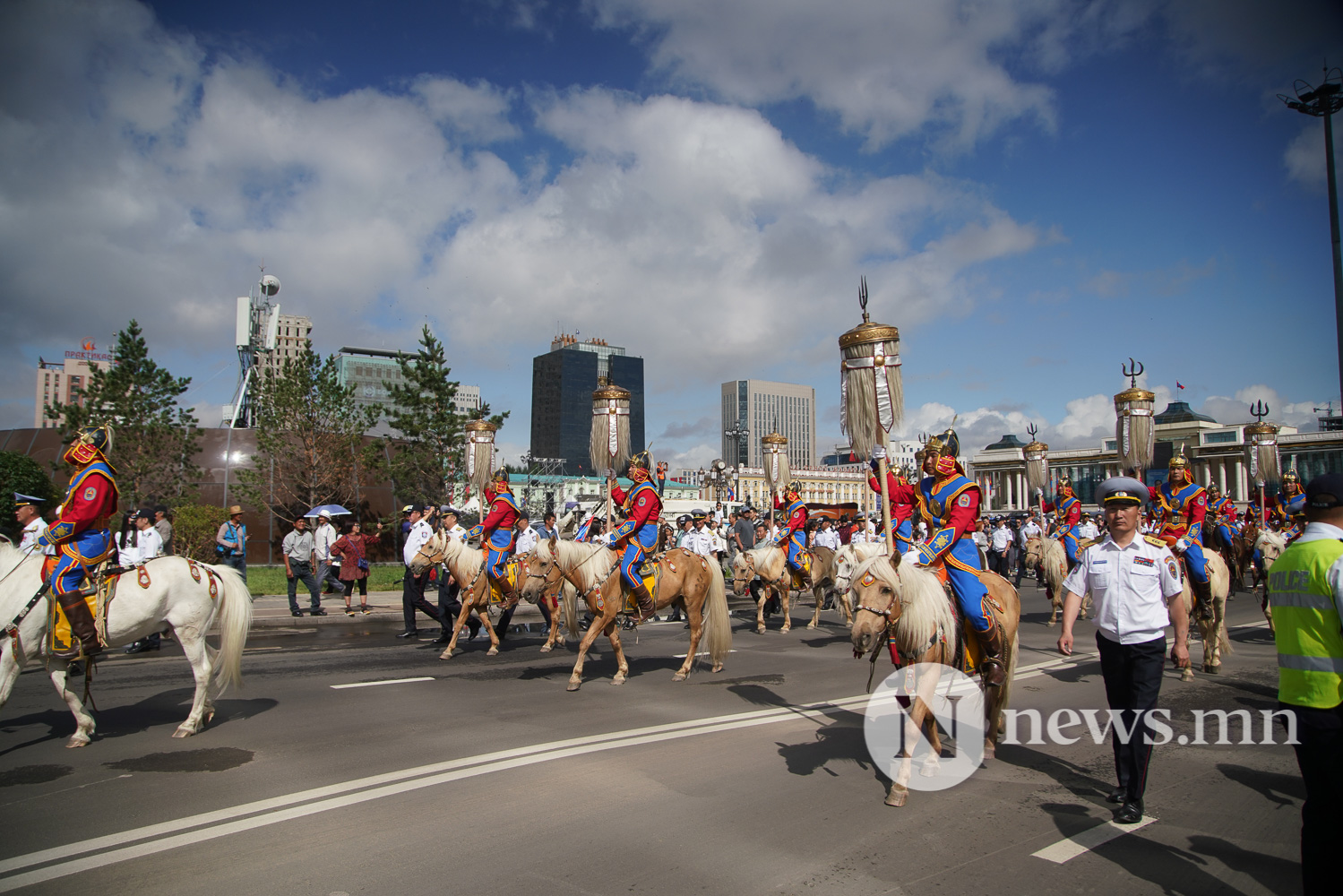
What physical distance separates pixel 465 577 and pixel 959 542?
323 inches

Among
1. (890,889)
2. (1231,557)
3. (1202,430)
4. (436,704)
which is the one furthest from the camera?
(1202,430)

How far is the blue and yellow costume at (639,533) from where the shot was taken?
9.73 meters

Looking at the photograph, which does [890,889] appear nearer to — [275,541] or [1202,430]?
[275,541]

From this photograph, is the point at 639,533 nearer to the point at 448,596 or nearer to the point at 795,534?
the point at 448,596

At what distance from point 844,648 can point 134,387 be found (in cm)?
3140

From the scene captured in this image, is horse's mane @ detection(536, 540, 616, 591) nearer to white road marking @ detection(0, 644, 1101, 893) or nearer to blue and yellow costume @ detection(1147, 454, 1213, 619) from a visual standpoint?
white road marking @ detection(0, 644, 1101, 893)

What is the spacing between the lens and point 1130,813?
4.78 m

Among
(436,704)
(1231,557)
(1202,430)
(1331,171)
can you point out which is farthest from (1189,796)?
(1202,430)

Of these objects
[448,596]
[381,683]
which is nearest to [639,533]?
[381,683]

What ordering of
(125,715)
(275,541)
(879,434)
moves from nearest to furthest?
(125,715)
(879,434)
(275,541)

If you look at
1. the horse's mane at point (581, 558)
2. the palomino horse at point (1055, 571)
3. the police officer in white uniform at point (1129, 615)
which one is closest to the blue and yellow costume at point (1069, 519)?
the palomino horse at point (1055, 571)

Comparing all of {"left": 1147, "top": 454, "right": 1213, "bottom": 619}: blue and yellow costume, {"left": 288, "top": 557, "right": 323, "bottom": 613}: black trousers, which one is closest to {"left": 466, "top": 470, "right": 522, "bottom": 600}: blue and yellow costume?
{"left": 288, "top": 557, "right": 323, "bottom": 613}: black trousers

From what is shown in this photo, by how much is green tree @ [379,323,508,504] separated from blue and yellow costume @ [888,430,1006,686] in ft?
84.1

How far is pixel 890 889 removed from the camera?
393 centimetres
